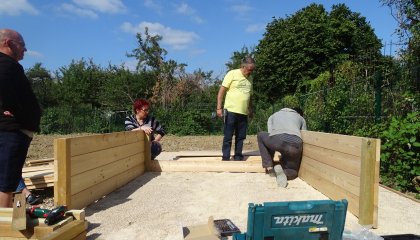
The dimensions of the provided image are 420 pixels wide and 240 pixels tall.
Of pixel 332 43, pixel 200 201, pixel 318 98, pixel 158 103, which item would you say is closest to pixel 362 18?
pixel 332 43

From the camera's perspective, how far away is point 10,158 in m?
2.96

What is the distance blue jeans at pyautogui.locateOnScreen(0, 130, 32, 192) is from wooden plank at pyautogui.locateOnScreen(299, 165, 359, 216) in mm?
2917

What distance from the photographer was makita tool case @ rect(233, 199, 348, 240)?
2.23 m

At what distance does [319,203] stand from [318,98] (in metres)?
7.34

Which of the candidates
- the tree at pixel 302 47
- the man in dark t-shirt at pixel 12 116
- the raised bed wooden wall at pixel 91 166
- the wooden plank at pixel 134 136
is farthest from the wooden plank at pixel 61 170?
the tree at pixel 302 47

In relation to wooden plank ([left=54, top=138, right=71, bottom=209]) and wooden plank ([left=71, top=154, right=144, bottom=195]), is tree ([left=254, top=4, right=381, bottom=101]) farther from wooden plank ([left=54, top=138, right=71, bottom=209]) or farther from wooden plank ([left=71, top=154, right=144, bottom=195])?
wooden plank ([left=54, top=138, right=71, bottom=209])

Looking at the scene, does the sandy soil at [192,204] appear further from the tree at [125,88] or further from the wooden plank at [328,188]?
the tree at [125,88]

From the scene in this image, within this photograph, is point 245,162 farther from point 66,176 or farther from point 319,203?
point 319,203

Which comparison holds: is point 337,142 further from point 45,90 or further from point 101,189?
point 45,90

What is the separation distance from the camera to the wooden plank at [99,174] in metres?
3.67

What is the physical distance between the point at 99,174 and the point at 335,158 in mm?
2554

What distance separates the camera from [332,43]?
94.3 feet

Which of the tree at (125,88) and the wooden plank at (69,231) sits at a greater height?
the tree at (125,88)

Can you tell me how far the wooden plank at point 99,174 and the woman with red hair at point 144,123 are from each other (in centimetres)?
56
